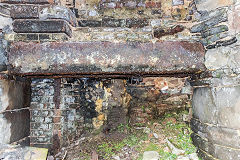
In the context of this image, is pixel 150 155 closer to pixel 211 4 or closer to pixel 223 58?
pixel 223 58

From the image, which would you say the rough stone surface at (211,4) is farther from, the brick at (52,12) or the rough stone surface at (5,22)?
the rough stone surface at (5,22)

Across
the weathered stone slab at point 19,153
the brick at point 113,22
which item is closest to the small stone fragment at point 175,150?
the weathered stone slab at point 19,153

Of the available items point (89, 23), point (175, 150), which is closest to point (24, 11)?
point (89, 23)

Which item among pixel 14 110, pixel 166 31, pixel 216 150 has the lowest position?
pixel 216 150

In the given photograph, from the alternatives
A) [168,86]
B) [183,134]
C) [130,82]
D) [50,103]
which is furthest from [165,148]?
[50,103]

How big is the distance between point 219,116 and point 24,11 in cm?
262

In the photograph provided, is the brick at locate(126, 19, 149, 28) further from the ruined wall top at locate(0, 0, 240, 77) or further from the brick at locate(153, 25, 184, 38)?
the brick at locate(153, 25, 184, 38)

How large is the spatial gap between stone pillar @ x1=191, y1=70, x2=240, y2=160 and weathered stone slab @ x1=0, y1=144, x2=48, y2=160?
6.69 feet

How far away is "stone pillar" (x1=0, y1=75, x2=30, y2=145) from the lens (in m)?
A: 2.15

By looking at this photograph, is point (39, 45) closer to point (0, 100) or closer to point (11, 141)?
point (0, 100)

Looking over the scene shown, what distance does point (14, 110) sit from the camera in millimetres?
2381

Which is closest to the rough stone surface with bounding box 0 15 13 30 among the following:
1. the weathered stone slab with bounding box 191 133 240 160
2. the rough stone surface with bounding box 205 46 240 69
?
the rough stone surface with bounding box 205 46 240 69

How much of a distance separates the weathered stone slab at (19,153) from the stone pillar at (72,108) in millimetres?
806

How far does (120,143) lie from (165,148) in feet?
2.38
